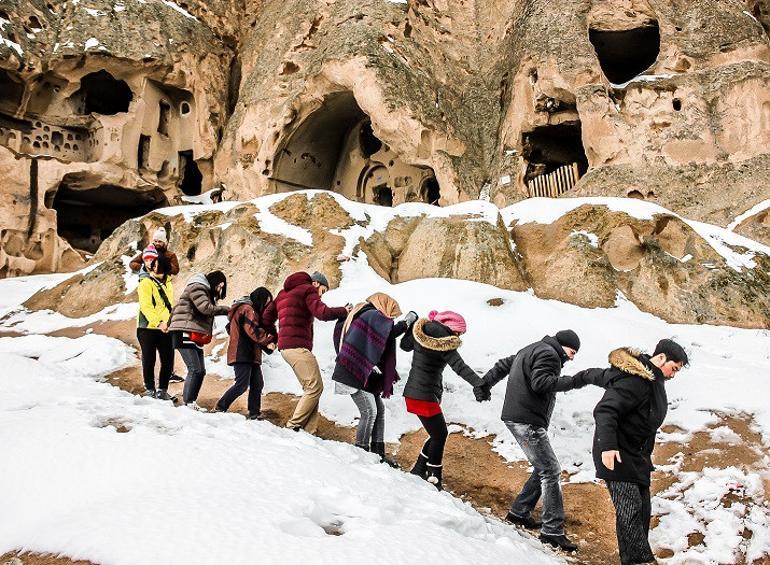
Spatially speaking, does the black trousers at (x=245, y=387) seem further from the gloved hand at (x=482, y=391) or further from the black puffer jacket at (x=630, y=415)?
the black puffer jacket at (x=630, y=415)

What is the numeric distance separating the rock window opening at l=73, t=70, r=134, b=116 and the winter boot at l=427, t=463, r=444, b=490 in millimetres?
22575

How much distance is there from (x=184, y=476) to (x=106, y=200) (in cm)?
2328

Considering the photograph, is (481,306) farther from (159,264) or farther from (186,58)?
(186,58)

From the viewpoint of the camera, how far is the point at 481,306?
23.4ft

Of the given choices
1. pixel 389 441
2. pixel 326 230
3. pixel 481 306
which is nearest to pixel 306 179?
pixel 326 230

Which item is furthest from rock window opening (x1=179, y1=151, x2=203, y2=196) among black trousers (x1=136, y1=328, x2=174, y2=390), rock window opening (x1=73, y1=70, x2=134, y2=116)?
black trousers (x1=136, y1=328, x2=174, y2=390)

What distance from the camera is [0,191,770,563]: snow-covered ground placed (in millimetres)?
2932

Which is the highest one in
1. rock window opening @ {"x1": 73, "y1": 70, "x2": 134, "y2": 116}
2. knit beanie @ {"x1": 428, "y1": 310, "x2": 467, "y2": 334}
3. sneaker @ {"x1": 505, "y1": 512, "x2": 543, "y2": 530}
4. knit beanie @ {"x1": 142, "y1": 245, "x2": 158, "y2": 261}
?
rock window opening @ {"x1": 73, "y1": 70, "x2": 134, "y2": 116}

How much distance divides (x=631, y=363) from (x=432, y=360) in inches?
54.8

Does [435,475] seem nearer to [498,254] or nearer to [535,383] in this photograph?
[535,383]

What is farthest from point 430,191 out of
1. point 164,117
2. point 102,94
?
point 102,94

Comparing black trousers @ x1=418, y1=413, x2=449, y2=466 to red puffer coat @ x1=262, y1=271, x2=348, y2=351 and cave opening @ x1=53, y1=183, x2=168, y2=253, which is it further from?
cave opening @ x1=53, y1=183, x2=168, y2=253

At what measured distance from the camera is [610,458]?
3033 mm

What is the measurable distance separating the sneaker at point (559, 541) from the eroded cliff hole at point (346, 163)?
16515mm
